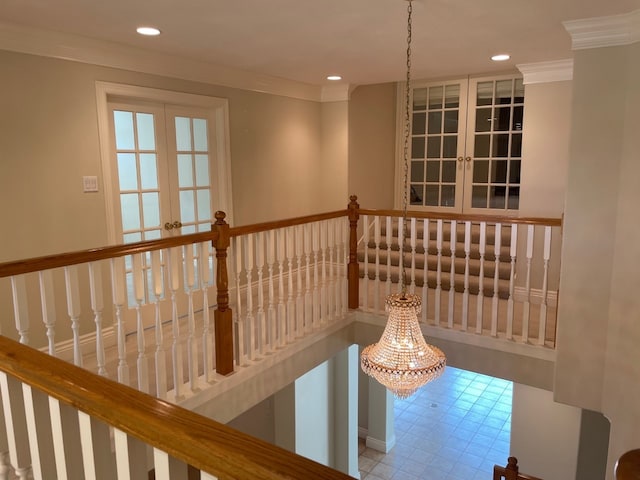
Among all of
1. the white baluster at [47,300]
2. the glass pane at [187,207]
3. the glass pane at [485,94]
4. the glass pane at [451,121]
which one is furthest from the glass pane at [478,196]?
the white baluster at [47,300]

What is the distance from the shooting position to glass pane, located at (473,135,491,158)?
18.7 ft

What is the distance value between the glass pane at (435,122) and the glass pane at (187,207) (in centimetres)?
317

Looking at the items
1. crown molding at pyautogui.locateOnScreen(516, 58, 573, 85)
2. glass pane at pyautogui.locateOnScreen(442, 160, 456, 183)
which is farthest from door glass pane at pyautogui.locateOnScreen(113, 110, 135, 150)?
glass pane at pyautogui.locateOnScreen(442, 160, 456, 183)

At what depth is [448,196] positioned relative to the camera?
6031 millimetres

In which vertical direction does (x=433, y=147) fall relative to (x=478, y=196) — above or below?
above

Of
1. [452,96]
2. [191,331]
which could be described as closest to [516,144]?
[452,96]

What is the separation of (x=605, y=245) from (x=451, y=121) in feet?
10.4

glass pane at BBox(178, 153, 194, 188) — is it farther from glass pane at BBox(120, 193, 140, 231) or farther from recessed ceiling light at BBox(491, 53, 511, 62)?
recessed ceiling light at BBox(491, 53, 511, 62)

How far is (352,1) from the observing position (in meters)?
2.70

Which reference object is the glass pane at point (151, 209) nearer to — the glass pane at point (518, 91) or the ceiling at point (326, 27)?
the ceiling at point (326, 27)

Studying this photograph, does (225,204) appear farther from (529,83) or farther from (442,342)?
(529,83)

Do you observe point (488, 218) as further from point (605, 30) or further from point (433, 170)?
point (433, 170)

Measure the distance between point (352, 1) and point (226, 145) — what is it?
2.23 meters

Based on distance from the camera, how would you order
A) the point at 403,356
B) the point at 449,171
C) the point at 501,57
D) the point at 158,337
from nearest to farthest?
the point at 158,337 < the point at 403,356 < the point at 501,57 < the point at 449,171
